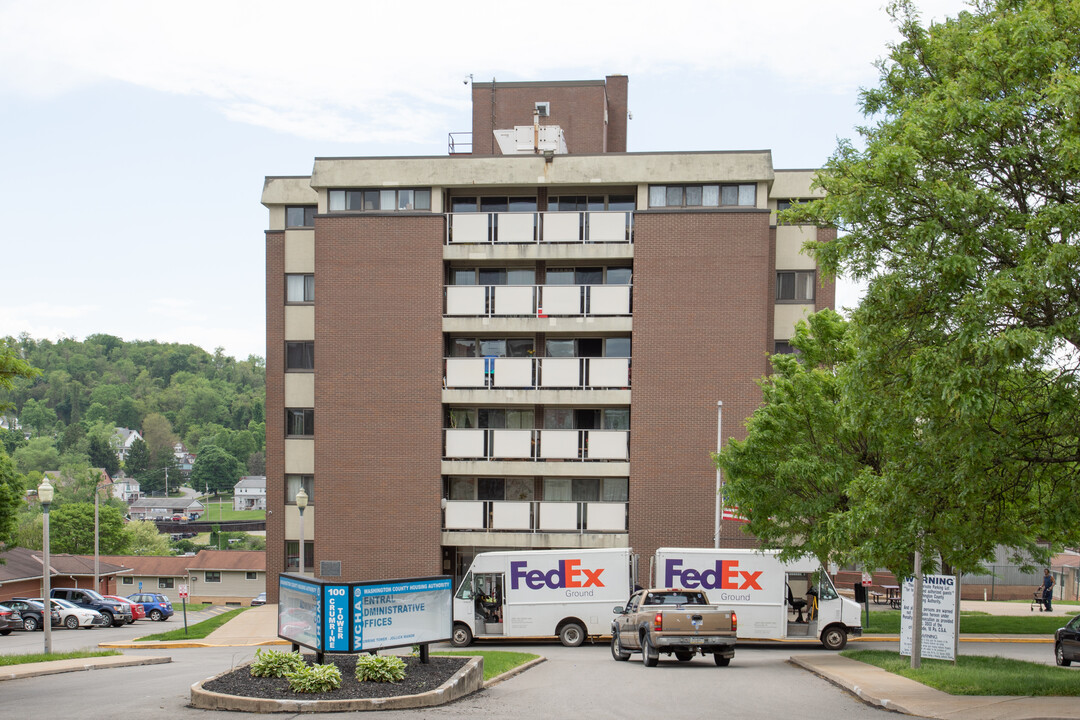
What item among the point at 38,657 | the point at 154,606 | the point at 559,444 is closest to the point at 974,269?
the point at 38,657

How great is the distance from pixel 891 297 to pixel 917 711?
5.74 metres

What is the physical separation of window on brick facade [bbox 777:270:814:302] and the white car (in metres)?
31.2

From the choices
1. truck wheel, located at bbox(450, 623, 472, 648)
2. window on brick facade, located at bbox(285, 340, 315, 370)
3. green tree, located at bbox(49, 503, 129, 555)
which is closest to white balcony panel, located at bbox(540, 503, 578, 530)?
truck wheel, located at bbox(450, 623, 472, 648)

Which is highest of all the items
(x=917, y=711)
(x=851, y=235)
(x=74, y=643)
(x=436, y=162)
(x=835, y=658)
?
(x=436, y=162)

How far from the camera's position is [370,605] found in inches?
658

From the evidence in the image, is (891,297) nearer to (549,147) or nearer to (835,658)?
(835,658)

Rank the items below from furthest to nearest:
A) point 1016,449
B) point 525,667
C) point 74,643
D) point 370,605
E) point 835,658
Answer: point 74,643
point 835,658
point 525,667
point 370,605
point 1016,449

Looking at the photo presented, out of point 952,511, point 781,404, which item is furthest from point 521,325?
point 952,511

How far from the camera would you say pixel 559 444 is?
3597 cm

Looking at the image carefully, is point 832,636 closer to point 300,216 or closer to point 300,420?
point 300,420

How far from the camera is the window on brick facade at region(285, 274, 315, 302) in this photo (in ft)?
128

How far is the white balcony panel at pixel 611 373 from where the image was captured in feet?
117

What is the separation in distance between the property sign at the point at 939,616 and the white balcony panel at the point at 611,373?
51.2ft

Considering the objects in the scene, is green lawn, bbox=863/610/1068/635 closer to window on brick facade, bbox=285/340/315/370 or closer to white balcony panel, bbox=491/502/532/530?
white balcony panel, bbox=491/502/532/530
